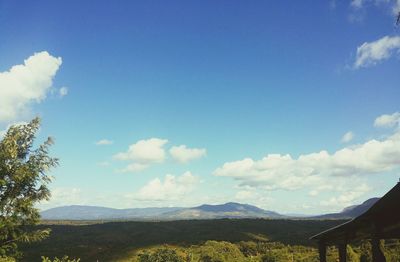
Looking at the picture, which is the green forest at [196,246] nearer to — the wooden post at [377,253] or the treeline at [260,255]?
the treeline at [260,255]

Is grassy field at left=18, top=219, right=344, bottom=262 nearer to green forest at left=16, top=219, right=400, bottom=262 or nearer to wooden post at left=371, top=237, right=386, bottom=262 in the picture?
green forest at left=16, top=219, right=400, bottom=262

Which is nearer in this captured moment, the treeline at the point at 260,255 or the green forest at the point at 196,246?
the treeline at the point at 260,255

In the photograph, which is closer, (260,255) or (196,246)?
(260,255)

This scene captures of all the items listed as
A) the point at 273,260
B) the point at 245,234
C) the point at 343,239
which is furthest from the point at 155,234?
the point at 343,239

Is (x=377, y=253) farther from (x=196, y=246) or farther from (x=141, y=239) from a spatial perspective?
(x=141, y=239)

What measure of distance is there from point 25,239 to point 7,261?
119 inches

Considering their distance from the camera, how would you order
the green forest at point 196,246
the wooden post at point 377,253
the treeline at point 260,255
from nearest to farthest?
the wooden post at point 377,253 → the treeline at point 260,255 → the green forest at point 196,246

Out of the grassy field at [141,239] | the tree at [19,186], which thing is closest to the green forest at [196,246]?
the grassy field at [141,239]

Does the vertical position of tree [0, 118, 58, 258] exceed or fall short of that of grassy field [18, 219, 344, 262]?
it exceeds it

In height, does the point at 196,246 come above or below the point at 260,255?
above

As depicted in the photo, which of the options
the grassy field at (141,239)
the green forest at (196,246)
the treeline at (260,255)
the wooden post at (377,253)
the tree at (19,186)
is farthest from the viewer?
the grassy field at (141,239)

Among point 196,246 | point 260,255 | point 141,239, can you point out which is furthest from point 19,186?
point 141,239

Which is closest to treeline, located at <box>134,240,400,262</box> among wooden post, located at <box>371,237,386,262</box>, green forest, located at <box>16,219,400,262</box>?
green forest, located at <box>16,219,400,262</box>

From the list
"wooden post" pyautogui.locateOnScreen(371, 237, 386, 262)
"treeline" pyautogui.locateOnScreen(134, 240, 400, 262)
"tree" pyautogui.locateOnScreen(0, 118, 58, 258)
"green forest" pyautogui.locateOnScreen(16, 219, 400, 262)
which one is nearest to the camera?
"wooden post" pyautogui.locateOnScreen(371, 237, 386, 262)
